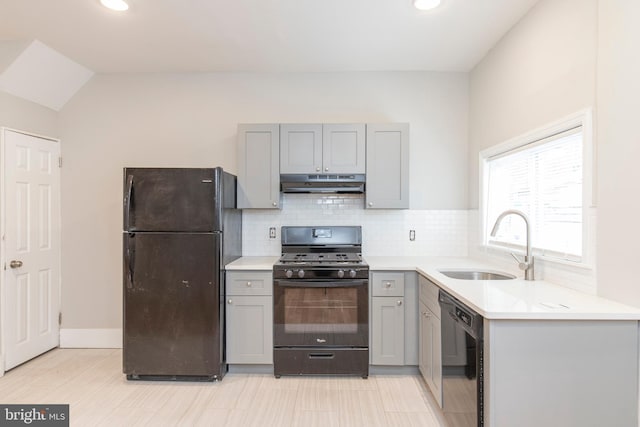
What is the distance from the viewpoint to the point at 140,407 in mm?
2418

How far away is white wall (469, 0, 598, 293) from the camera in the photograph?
187 centimetres

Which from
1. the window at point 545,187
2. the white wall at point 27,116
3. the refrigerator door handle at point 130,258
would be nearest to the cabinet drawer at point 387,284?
the window at point 545,187

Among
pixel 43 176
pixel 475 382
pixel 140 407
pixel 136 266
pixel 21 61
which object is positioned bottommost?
pixel 140 407

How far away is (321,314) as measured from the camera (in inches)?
110

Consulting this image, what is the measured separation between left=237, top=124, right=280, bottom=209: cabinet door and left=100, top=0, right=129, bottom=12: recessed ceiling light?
46.3 inches

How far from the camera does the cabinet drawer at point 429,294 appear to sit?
2357 millimetres

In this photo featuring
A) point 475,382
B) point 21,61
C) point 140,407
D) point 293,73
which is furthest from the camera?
point 293,73

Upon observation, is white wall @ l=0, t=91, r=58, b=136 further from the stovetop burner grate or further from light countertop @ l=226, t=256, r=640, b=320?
light countertop @ l=226, t=256, r=640, b=320

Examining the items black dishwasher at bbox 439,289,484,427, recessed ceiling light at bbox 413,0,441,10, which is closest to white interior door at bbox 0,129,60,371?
recessed ceiling light at bbox 413,0,441,10

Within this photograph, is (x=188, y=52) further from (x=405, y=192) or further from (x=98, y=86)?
(x=405, y=192)

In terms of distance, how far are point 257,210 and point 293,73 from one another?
1412 mm

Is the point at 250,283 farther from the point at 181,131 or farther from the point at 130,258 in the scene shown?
the point at 181,131

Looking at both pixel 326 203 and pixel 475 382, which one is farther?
pixel 326 203

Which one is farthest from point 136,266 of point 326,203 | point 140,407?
point 326,203
